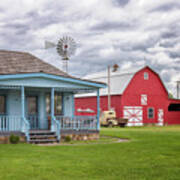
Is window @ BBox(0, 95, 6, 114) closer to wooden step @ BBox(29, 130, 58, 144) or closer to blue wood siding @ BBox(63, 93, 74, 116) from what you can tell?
wooden step @ BBox(29, 130, 58, 144)

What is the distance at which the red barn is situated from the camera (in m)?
40.8

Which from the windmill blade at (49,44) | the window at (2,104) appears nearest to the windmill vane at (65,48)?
the windmill blade at (49,44)

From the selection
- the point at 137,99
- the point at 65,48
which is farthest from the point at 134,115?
the point at 65,48

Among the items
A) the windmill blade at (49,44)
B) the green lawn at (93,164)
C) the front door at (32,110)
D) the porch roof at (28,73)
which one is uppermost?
the windmill blade at (49,44)

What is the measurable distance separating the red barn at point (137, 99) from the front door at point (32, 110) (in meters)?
17.9

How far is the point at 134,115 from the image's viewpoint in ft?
136

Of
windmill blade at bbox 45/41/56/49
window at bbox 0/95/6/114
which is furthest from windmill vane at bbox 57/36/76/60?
window at bbox 0/95/6/114

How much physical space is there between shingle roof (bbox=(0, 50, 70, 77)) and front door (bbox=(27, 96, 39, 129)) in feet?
5.69

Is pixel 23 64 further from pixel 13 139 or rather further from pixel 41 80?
pixel 13 139

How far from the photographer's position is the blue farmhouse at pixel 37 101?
18.9 meters

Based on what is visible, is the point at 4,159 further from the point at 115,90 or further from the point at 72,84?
the point at 115,90

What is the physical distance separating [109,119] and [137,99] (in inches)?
228

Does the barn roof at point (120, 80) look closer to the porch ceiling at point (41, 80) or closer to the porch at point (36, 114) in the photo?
the porch at point (36, 114)

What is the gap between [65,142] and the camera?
63.3 ft
